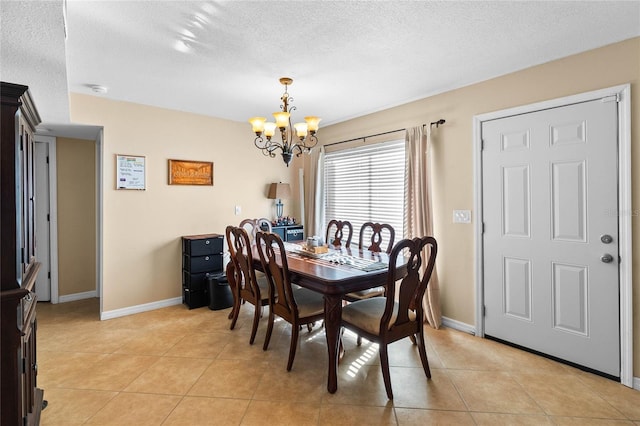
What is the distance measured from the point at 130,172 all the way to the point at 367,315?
325cm

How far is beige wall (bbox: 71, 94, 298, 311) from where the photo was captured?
3633 millimetres

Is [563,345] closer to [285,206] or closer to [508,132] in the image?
[508,132]

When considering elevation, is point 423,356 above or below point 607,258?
below

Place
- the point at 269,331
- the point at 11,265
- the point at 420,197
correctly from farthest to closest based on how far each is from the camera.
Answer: the point at 420,197, the point at 269,331, the point at 11,265

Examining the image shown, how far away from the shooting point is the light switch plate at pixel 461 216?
3.19m

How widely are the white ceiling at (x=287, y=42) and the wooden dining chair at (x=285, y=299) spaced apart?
1499 millimetres

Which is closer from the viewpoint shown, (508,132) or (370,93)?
(508,132)

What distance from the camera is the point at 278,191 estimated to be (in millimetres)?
4832

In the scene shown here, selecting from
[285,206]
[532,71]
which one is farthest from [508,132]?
[285,206]

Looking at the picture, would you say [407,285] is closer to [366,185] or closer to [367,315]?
[367,315]

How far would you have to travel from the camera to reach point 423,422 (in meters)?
1.90

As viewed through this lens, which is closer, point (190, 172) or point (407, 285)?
point (407, 285)

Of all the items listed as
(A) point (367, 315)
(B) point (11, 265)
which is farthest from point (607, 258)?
(B) point (11, 265)

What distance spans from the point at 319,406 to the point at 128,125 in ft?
12.0
